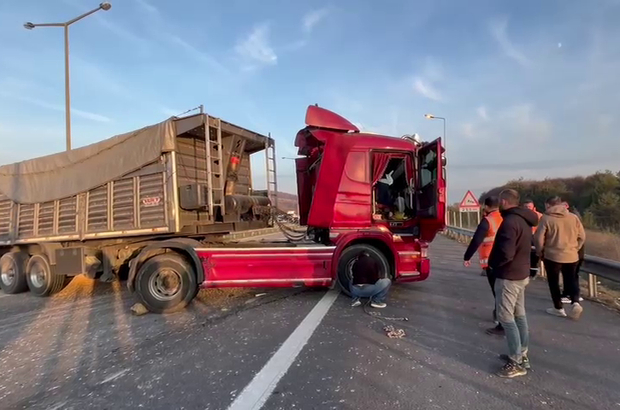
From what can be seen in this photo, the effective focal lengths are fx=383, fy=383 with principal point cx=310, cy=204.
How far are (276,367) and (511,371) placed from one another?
217 centimetres

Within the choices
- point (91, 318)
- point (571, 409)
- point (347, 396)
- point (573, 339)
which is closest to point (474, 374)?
point (571, 409)

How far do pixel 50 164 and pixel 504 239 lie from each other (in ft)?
25.3

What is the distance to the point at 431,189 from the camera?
6.53 metres

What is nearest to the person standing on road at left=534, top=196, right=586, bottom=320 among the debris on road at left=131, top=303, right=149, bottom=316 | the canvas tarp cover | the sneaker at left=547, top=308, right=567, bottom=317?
the sneaker at left=547, top=308, right=567, bottom=317

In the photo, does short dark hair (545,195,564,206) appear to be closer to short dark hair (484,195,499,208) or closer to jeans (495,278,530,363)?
short dark hair (484,195,499,208)

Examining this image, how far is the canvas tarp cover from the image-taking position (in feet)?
20.5

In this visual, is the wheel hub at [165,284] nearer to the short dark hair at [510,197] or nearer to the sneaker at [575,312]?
the short dark hair at [510,197]

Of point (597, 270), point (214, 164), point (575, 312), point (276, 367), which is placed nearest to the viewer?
point (276, 367)

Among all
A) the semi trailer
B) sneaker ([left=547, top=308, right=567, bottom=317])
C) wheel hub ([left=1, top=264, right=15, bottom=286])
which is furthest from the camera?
wheel hub ([left=1, top=264, right=15, bottom=286])

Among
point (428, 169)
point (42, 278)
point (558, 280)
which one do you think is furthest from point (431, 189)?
point (42, 278)

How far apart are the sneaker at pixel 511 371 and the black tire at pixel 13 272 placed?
8750 mm

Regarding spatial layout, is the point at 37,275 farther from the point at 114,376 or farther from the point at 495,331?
the point at 495,331

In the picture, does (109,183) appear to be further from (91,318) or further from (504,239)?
(504,239)

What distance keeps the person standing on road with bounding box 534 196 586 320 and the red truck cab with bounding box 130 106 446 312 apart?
147 centimetres
